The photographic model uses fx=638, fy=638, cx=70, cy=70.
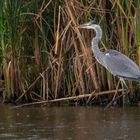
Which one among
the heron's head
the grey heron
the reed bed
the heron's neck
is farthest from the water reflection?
the heron's head

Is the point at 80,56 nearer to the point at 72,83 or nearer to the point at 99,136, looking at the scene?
the point at 72,83

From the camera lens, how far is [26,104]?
29.0ft

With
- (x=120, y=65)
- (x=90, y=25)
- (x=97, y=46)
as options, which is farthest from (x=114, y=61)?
(x=90, y=25)

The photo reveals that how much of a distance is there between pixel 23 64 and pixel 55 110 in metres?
0.97

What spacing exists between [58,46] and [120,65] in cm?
96

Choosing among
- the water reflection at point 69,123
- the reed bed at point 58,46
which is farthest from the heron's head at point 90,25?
the water reflection at point 69,123

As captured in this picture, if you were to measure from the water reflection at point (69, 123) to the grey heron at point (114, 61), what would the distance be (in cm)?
48

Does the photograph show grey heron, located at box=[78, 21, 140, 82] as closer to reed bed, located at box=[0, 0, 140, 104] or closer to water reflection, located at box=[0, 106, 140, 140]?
reed bed, located at box=[0, 0, 140, 104]

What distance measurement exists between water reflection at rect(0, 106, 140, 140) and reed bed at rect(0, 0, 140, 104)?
1.14 feet

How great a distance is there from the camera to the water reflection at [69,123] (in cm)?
682

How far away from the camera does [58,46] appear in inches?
357

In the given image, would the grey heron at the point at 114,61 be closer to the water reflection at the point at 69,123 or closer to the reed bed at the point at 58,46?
the reed bed at the point at 58,46

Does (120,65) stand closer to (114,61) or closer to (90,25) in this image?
(114,61)

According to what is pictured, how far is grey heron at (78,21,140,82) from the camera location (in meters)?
8.42
